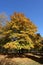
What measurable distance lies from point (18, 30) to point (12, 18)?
2983mm

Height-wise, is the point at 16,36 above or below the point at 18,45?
above

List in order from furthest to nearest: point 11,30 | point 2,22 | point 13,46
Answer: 1. point 2,22
2. point 11,30
3. point 13,46

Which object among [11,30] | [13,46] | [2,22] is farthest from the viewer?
[2,22]

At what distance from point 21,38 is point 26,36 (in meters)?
1.11

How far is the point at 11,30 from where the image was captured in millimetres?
31922

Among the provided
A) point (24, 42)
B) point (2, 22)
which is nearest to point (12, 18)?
point (24, 42)

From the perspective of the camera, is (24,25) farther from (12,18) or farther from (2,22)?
(2,22)

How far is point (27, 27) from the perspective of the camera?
32156 mm

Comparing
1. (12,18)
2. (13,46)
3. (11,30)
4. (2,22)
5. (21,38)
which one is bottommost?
(13,46)

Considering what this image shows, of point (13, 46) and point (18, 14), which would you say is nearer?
point (13, 46)

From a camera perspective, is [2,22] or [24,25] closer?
[24,25]

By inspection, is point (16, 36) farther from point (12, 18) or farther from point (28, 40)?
point (12, 18)

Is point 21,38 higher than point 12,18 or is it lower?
lower

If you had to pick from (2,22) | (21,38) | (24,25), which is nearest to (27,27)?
(24,25)
